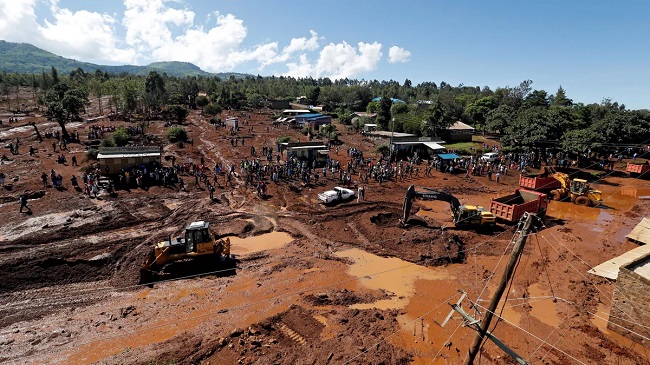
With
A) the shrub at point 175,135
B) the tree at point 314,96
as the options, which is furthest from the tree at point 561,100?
the shrub at point 175,135

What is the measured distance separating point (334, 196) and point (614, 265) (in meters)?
19.1

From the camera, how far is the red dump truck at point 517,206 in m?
24.4

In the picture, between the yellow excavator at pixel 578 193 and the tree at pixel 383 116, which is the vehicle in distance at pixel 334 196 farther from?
the tree at pixel 383 116

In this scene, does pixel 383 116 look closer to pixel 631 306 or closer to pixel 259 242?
pixel 259 242

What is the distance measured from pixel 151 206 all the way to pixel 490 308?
26.2 m

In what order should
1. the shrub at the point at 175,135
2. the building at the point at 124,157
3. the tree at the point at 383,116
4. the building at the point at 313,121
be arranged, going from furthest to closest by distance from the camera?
the building at the point at 313,121 < the tree at the point at 383,116 < the shrub at the point at 175,135 < the building at the point at 124,157

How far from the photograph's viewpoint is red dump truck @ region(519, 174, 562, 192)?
105 ft

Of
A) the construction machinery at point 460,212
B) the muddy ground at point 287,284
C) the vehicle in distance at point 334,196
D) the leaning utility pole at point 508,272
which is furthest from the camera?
the vehicle in distance at point 334,196

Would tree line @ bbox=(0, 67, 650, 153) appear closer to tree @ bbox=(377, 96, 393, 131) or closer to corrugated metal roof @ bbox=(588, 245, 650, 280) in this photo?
tree @ bbox=(377, 96, 393, 131)

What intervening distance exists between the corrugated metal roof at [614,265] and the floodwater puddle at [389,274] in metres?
8.39

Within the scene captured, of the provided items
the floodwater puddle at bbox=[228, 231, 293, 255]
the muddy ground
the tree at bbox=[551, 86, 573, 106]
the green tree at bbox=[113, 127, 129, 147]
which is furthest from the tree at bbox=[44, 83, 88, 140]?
the tree at bbox=[551, 86, 573, 106]

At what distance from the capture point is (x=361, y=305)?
15.5 m

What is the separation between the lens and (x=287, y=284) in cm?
1680

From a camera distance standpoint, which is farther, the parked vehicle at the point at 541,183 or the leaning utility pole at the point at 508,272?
the parked vehicle at the point at 541,183
